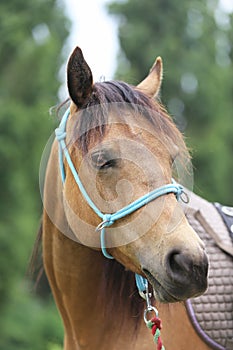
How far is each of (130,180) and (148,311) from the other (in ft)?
1.96

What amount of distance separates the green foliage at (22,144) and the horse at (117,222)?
7469mm

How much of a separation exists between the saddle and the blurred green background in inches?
87.1

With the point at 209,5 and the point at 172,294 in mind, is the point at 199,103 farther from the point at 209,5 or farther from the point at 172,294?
the point at 172,294

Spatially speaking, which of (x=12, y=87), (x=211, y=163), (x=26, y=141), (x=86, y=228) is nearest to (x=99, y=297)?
(x=86, y=228)

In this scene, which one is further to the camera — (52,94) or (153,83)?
(52,94)

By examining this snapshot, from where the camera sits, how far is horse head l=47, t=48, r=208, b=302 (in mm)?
2508

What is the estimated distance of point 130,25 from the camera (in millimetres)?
19906

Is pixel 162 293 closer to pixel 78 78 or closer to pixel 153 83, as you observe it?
pixel 78 78

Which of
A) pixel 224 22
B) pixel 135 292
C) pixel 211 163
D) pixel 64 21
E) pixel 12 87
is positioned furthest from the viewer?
pixel 224 22

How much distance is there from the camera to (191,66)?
19.3 m

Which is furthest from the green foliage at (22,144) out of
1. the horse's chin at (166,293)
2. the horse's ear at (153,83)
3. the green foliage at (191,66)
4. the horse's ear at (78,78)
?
the horse's chin at (166,293)

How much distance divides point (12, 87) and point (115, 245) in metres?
9.96

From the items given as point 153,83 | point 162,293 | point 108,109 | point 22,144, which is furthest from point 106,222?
point 22,144

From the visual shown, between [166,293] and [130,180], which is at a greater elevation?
[130,180]
